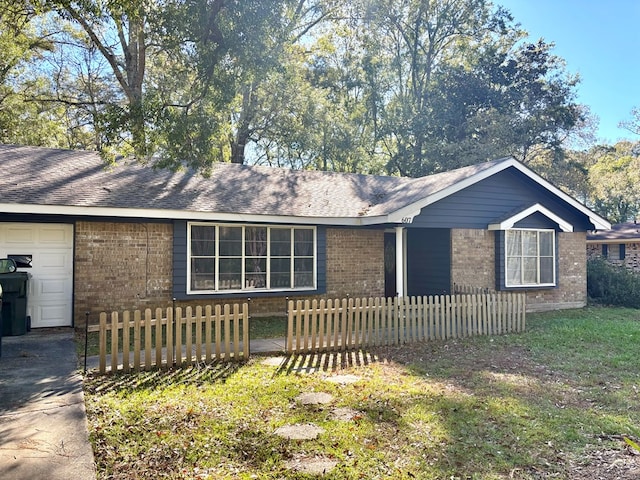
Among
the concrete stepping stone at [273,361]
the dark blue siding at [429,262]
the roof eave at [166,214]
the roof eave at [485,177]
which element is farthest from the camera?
the dark blue siding at [429,262]

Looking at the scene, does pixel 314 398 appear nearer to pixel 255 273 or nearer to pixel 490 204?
pixel 255 273

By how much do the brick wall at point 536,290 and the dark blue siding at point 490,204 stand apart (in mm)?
563

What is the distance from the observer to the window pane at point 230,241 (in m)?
12.3

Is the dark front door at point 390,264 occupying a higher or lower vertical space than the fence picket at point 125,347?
higher

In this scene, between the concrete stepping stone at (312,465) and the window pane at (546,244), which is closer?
the concrete stepping stone at (312,465)

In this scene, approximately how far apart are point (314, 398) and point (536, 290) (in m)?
11.4

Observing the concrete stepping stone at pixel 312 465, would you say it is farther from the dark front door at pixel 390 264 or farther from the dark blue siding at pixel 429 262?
the dark front door at pixel 390 264

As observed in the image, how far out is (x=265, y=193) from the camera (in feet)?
45.7

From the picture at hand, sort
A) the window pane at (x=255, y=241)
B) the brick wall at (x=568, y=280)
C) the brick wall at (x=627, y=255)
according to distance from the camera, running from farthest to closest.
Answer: the brick wall at (x=627, y=255) < the brick wall at (x=568, y=280) < the window pane at (x=255, y=241)

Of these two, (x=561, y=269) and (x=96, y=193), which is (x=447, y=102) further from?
(x=96, y=193)

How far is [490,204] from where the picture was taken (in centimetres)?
1423

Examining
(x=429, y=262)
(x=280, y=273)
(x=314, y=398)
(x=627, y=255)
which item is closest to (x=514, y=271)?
(x=429, y=262)

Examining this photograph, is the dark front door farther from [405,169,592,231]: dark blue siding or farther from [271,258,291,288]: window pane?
[271,258,291,288]: window pane

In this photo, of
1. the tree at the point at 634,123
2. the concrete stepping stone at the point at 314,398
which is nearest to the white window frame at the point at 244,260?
the concrete stepping stone at the point at 314,398
